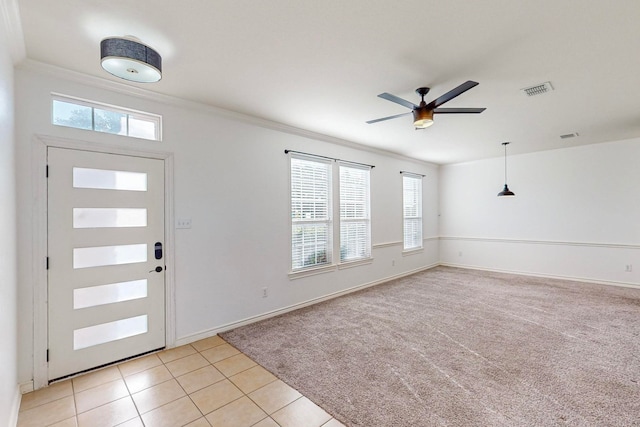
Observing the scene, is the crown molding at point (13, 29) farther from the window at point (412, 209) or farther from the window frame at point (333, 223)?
the window at point (412, 209)

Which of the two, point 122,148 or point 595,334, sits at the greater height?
point 122,148

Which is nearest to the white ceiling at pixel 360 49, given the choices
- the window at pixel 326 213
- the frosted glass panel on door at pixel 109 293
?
the window at pixel 326 213

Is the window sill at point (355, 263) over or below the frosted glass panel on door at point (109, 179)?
below

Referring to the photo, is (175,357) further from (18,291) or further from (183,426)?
(18,291)

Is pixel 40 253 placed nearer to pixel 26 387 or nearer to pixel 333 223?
pixel 26 387

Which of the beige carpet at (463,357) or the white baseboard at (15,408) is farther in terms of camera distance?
the beige carpet at (463,357)

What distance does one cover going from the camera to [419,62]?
244cm

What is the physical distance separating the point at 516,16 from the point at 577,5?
335 mm

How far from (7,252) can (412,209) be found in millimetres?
6590

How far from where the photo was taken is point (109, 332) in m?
2.74

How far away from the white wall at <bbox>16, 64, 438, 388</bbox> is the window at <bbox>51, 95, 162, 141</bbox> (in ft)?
0.27

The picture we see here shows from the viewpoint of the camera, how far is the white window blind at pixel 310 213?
434cm

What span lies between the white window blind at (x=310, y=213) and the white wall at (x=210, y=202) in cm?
20

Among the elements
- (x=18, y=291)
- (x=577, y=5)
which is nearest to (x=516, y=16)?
(x=577, y=5)
